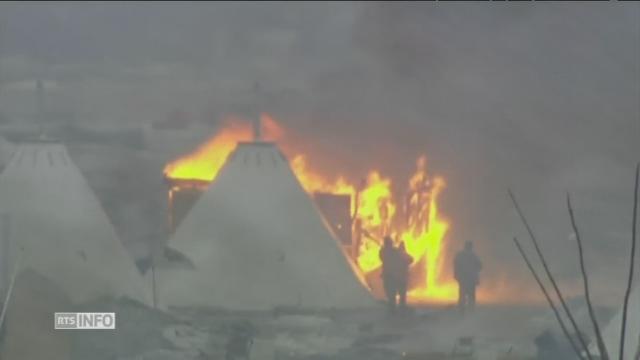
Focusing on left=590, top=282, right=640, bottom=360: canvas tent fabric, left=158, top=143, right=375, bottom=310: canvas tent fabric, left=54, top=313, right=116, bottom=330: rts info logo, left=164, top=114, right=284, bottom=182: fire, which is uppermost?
left=164, top=114, right=284, bottom=182: fire

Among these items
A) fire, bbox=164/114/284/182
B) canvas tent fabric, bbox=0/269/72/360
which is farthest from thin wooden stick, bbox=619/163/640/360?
canvas tent fabric, bbox=0/269/72/360

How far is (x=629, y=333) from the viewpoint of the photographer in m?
5.04

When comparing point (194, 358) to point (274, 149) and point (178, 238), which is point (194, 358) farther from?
point (274, 149)

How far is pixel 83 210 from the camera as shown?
474 centimetres

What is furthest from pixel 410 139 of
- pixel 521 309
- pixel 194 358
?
pixel 194 358

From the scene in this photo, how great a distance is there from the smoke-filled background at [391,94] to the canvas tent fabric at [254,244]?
161 millimetres

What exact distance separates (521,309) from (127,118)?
182 centimetres

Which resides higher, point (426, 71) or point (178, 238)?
point (426, 71)

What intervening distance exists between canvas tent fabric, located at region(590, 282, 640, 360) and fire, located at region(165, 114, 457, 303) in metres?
0.71

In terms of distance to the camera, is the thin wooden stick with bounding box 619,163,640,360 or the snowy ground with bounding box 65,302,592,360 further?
the snowy ground with bounding box 65,302,592,360

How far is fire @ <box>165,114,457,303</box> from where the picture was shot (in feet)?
15.6

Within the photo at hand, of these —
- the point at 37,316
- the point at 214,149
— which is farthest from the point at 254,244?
the point at 37,316

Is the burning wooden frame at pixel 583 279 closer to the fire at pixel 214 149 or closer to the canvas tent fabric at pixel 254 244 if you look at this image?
the canvas tent fabric at pixel 254 244

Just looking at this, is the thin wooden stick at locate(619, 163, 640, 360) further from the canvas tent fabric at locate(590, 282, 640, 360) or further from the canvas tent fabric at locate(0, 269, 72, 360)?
the canvas tent fabric at locate(0, 269, 72, 360)
